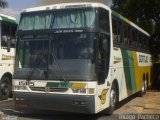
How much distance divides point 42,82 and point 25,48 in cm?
114

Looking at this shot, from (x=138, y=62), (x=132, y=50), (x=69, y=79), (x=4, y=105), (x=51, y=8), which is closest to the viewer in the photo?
(x=69, y=79)

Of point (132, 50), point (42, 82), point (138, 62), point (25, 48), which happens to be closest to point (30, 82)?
point (42, 82)

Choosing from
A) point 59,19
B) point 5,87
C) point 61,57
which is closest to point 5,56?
point 5,87

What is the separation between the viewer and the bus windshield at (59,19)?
388 inches

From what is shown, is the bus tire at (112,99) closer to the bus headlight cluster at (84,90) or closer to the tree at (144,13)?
the bus headlight cluster at (84,90)

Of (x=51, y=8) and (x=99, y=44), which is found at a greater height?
(x=51, y=8)

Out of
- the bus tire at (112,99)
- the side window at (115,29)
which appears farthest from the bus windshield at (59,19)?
the bus tire at (112,99)

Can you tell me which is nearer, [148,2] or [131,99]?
[131,99]

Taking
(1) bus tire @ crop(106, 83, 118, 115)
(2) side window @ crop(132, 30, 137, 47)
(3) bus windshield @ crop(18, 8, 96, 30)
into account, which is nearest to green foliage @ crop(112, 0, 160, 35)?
Result: (2) side window @ crop(132, 30, 137, 47)

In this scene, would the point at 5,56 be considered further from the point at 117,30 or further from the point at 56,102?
the point at 56,102

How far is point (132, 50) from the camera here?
14391mm

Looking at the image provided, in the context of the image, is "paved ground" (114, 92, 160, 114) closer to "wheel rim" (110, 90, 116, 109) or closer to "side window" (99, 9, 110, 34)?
"wheel rim" (110, 90, 116, 109)

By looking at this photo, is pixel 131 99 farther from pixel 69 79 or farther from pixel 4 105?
pixel 69 79

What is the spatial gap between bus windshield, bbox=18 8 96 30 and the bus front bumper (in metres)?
1.84
